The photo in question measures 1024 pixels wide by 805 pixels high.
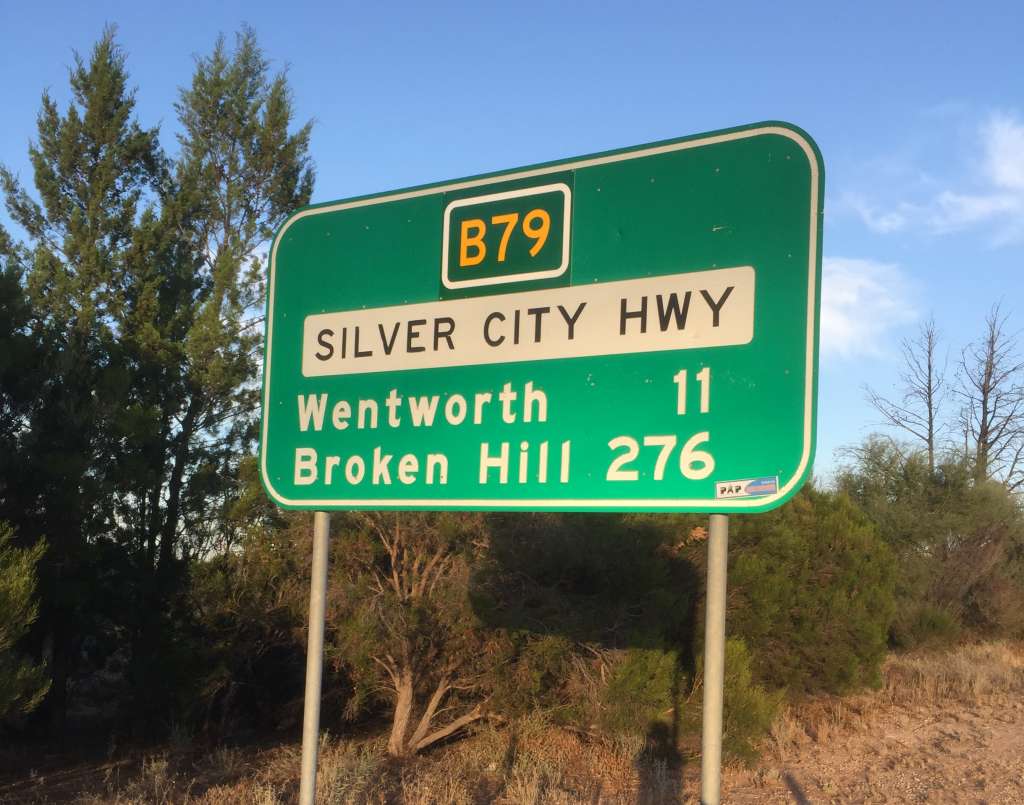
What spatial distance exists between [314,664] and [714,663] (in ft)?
4.64

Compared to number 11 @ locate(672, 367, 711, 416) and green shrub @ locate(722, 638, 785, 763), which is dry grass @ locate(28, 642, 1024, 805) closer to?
green shrub @ locate(722, 638, 785, 763)

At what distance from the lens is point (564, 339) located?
9.75 feet

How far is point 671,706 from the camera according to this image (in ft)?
38.6

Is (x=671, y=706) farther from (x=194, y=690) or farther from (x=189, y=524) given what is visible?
(x=189, y=524)

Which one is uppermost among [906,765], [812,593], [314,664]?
[314,664]

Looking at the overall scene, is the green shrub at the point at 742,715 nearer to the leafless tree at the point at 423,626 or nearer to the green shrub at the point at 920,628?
→ the leafless tree at the point at 423,626

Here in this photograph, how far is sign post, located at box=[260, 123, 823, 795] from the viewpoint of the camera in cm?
259

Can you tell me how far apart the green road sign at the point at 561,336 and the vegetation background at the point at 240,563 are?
282 inches

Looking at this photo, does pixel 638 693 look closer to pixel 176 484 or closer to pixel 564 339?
pixel 564 339

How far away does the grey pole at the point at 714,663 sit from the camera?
2.48 meters

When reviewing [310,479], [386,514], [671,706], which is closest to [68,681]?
[386,514]

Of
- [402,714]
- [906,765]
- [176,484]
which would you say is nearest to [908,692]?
[906,765]

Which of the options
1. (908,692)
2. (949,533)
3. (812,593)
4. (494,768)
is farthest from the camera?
(949,533)

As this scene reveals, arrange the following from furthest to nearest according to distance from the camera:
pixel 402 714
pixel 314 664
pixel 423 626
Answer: pixel 402 714, pixel 423 626, pixel 314 664
